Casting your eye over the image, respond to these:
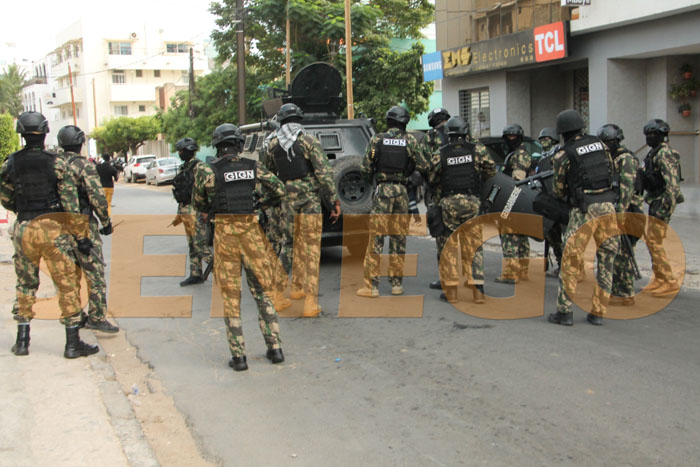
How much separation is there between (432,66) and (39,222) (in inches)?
660

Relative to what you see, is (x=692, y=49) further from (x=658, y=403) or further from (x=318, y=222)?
(x=658, y=403)

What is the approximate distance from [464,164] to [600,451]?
3645 mm

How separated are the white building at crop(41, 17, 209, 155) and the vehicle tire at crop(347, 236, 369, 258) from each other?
58.9 m

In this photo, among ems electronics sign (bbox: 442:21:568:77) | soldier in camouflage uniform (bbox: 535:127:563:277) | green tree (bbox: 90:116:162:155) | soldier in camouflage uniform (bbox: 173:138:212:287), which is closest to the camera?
soldier in camouflage uniform (bbox: 535:127:563:277)

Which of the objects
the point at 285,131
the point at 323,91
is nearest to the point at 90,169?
the point at 285,131

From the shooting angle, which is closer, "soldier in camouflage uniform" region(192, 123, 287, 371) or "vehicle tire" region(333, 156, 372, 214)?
"soldier in camouflage uniform" region(192, 123, 287, 371)

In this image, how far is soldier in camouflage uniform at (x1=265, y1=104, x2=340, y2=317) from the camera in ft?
22.0

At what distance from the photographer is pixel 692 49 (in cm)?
1407

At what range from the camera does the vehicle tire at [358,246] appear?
30.0 feet

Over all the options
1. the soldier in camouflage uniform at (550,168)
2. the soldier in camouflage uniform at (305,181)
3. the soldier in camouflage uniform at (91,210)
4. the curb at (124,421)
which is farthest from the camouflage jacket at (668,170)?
the curb at (124,421)

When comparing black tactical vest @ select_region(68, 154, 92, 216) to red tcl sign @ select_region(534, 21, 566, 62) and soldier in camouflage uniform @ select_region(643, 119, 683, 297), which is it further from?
red tcl sign @ select_region(534, 21, 566, 62)

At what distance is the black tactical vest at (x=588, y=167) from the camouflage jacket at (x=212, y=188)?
249 cm

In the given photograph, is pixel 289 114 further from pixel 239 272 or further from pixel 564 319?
pixel 564 319

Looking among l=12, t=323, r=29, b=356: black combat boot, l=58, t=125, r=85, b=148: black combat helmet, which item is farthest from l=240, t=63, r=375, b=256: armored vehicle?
l=12, t=323, r=29, b=356: black combat boot
